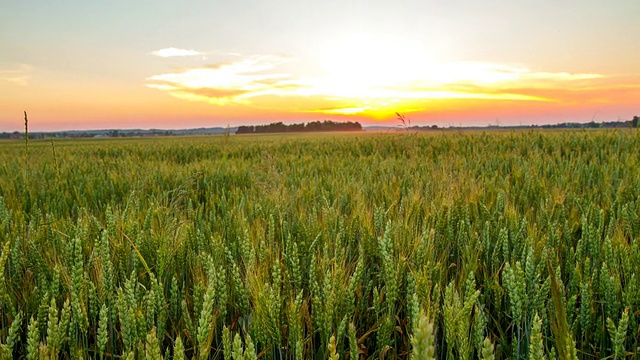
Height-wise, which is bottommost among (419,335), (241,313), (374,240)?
(241,313)

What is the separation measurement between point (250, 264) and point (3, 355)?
60 centimetres

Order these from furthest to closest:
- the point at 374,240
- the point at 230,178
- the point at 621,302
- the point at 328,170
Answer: the point at 328,170
the point at 230,178
the point at 374,240
the point at 621,302

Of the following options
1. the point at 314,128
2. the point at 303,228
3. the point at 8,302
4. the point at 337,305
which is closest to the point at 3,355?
the point at 8,302

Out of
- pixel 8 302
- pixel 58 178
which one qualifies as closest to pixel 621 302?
pixel 8 302

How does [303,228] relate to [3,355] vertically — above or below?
above

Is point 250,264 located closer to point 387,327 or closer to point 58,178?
point 387,327

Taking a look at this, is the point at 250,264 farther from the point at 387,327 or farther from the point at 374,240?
the point at 374,240

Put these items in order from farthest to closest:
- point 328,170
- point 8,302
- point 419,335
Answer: point 328,170, point 8,302, point 419,335

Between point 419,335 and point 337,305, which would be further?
point 337,305

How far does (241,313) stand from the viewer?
4.18 ft

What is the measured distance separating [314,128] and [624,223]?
275ft

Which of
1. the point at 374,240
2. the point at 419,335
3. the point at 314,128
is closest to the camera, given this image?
the point at 419,335

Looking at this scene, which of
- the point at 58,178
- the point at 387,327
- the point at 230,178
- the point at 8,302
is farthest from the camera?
the point at 230,178

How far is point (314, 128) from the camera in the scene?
85062mm
